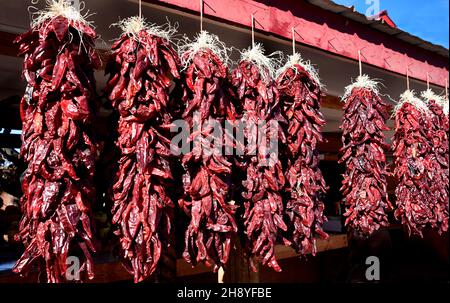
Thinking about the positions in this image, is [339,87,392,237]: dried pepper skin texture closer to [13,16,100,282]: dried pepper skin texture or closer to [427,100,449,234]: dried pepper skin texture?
[427,100,449,234]: dried pepper skin texture

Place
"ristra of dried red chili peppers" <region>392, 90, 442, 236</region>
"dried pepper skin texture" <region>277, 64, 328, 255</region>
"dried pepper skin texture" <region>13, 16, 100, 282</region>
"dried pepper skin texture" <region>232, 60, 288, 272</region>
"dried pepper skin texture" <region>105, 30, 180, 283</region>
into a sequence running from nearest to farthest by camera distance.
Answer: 1. "dried pepper skin texture" <region>13, 16, 100, 282</region>
2. "dried pepper skin texture" <region>105, 30, 180, 283</region>
3. "dried pepper skin texture" <region>232, 60, 288, 272</region>
4. "dried pepper skin texture" <region>277, 64, 328, 255</region>
5. "ristra of dried red chili peppers" <region>392, 90, 442, 236</region>

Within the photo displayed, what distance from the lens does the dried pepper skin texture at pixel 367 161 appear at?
8.48ft

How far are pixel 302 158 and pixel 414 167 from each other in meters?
1.41

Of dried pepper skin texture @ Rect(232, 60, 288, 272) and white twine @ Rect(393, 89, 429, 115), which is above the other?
white twine @ Rect(393, 89, 429, 115)

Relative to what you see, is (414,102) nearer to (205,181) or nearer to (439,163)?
(439,163)

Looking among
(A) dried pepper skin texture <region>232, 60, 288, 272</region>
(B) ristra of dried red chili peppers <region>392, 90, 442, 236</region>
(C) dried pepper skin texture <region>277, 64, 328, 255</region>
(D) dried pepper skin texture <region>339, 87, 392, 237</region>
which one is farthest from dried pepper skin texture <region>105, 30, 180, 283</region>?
(B) ristra of dried red chili peppers <region>392, 90, 442, 236</region>

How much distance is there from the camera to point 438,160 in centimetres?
315

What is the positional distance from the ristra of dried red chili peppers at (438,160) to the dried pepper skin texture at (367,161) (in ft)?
2.22

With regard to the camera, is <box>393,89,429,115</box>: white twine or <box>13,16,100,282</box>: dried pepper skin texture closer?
<box>13,16,100,282</box>: dried pepper skin texture

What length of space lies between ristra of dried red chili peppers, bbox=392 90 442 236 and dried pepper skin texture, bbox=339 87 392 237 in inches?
14.8

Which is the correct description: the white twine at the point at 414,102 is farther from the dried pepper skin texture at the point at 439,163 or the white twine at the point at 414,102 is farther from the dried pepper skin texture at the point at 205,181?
the dried pepper skin texture at the point at 205,181

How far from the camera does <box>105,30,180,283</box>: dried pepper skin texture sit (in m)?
Answer: 1.46

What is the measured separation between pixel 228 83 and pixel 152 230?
32.2 inches

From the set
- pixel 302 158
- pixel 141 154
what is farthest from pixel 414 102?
pixel 141 154
